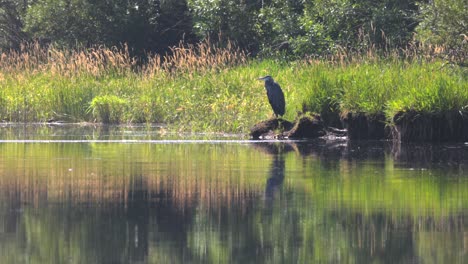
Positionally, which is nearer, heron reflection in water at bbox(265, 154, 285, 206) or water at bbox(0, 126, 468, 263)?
water at bbox(0, 126, 468, 263)

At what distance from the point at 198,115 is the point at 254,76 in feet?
7.58

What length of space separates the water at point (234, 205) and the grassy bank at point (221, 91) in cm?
231

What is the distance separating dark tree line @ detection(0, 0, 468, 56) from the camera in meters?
26.1

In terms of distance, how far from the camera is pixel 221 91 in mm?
23547

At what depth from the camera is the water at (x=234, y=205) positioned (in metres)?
7.98

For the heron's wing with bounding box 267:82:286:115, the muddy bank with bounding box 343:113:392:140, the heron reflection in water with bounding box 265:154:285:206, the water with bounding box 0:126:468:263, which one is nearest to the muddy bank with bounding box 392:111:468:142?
the muddy bank with bounding box 343:113:392:140

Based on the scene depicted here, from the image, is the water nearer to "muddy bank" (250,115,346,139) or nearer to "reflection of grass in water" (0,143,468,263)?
"reflection of grass in water" (0,143,468,263)

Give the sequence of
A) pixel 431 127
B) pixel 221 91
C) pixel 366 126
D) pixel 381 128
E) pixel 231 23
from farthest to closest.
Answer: pixel 231 23 < pixel 221 91 < pixel 366 126 < pixel 381 128 < pixel 431 127

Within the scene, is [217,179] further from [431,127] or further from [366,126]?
[366,126]

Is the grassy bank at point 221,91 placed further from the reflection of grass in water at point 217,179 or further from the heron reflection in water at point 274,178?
the heron reflection in water at point 274,178

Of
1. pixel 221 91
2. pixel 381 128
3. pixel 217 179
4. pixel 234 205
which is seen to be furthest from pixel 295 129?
pixel 234 205

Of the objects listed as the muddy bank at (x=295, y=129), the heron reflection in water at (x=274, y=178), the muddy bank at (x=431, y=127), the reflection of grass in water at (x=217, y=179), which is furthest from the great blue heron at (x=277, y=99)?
the heron reflection in water at (x=274, y=178)

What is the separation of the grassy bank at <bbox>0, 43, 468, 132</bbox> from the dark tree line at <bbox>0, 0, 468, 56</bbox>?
1.08 metres

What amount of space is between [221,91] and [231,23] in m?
6.64
